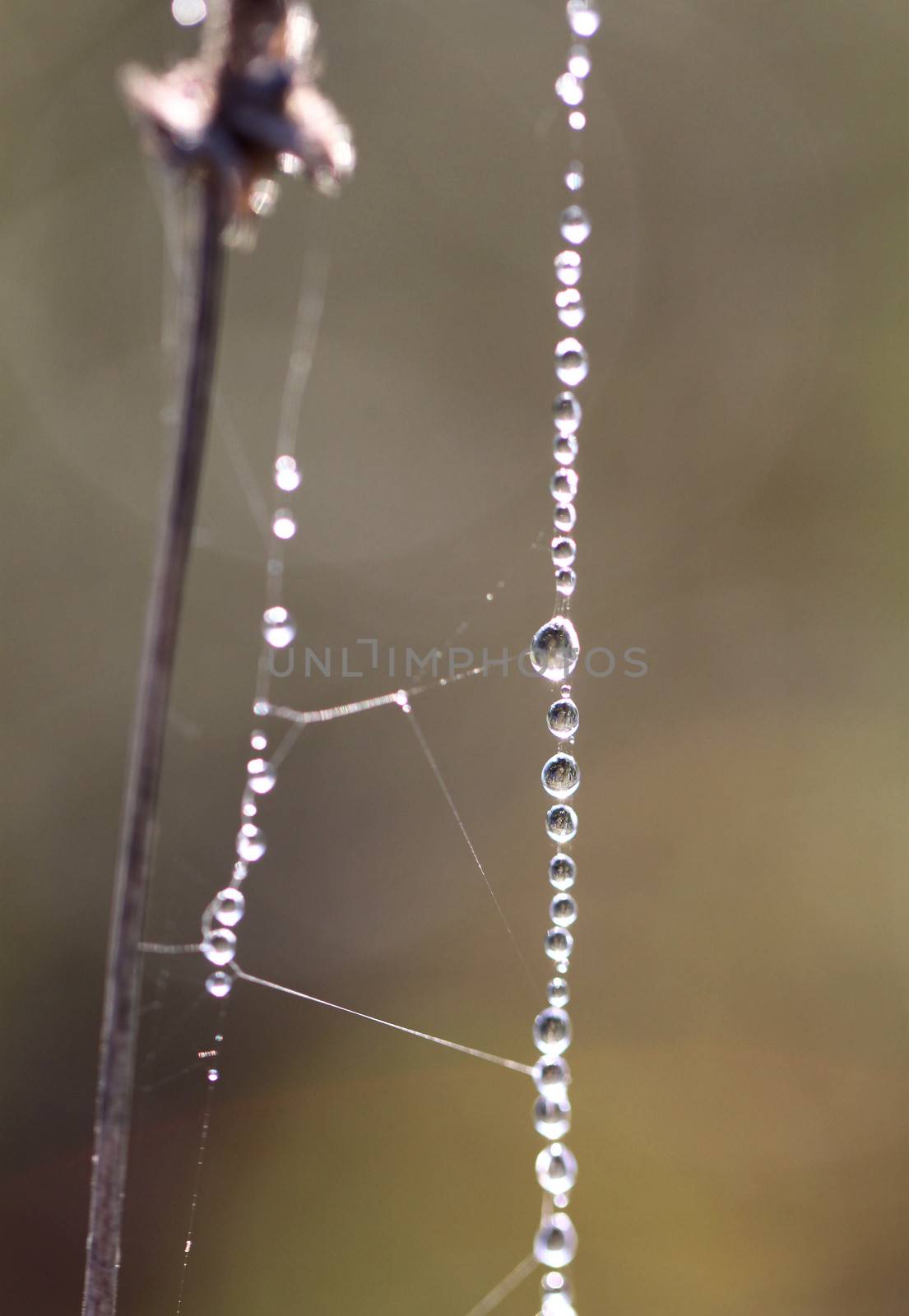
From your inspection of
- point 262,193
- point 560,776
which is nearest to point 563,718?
point 560,776

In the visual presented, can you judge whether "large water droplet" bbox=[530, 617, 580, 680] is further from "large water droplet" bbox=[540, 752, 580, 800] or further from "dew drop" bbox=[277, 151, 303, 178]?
"dew drop" bbox=[277, 151, 303, 178]

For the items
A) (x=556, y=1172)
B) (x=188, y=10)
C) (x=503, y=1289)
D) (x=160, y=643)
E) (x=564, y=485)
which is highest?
(x=188, y=10)

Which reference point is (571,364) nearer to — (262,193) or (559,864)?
(559,864)

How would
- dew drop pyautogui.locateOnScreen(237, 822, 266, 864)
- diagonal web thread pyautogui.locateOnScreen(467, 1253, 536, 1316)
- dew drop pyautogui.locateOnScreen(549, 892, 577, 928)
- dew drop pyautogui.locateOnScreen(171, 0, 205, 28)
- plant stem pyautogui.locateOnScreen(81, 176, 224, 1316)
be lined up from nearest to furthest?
plant stem pyautogui.locateOnScreen(81, 176, 224, 1316)
dew drop pyautogui.locateOnScreen(171, 0, 205, 28)
dew drop pyautogui.locateOnScreen(549, 892, 577, 928)
dew drop pyautogui.locateOnScreen(237, 822, 266, 864)
diagonal web thread pyautogui.locateOnScreen(467, 1253, 536, 1316)

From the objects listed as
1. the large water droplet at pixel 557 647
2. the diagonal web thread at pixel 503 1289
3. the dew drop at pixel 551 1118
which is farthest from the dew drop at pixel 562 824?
the diagonal web thread at pixel 503 1289

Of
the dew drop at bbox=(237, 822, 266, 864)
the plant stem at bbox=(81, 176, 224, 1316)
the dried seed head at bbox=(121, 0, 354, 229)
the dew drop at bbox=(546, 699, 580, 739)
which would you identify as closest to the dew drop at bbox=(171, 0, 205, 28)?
the dried seed head at bbox=(121, 0, 354, 229)

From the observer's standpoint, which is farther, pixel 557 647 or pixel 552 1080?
pixel 557 647

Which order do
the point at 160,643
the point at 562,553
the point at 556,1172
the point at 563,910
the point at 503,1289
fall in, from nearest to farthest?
the point at 160,643 → the point at 556,1172 → the point at 563,910 → the point at 562,553 → the point at 503,1289

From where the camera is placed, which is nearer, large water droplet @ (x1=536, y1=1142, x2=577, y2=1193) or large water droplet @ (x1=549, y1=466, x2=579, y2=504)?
large water droplet @ (x1=536, y1=1142, x2=577, y2=1193)
